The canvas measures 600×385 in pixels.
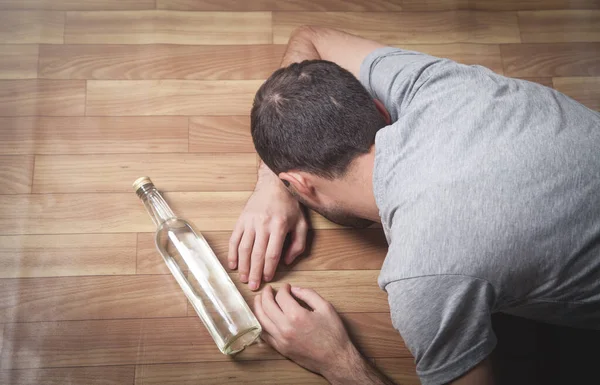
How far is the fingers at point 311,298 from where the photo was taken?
0.84 metres

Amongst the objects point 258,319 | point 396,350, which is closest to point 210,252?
point 258,319

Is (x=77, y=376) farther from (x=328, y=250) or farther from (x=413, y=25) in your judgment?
(x=413, y=25)

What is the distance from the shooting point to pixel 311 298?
855 mm

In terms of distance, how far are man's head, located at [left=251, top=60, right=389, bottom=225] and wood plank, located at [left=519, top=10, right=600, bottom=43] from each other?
632mm

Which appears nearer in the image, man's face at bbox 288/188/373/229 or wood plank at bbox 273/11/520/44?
man's face at bbox 288/188/373/229

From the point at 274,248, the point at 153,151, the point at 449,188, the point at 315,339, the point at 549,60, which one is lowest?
the point at 315,339

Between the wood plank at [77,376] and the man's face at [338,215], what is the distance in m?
0.41

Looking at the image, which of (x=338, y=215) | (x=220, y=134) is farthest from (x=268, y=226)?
(x=220, y=134)

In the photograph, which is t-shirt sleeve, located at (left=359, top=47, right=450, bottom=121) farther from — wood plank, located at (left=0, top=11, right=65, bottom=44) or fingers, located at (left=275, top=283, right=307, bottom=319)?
wood plank, located at (left=0, top=11, right=65, bottom=44)

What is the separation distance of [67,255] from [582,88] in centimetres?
114

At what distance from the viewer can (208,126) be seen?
1.01 meters

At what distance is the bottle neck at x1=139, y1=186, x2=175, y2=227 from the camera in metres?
0.85

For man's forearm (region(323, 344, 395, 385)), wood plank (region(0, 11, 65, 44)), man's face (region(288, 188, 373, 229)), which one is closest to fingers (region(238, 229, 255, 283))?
man's face (region(288, 188, 373, 229))

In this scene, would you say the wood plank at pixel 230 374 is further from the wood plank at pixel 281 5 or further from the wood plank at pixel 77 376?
the wood plank at pixel 281 5
